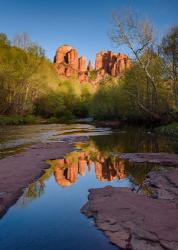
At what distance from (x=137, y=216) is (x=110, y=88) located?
64.4 m

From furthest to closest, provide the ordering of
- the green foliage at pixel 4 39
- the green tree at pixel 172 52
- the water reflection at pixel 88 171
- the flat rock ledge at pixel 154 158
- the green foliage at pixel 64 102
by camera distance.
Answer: the green foliage at pixel 64 102 < the green foliage at pixel 4 39 < the green tree at pixel 172 52 < the flat rock ledge at pixel 154 158 < the water reflection at pixel 88 171

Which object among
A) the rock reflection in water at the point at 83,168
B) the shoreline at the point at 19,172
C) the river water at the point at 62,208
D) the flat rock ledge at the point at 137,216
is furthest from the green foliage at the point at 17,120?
the flat rock ledge at the point at 137,216

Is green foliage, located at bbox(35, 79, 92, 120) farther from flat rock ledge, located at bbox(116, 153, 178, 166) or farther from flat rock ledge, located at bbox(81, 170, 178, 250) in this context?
flat rock ledge, located at bbox(81, 170, 178, 250)

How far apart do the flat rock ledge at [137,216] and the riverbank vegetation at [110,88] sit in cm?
2609

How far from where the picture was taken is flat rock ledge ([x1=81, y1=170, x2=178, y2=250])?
618 cm

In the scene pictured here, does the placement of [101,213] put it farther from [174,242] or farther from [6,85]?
[6,85]

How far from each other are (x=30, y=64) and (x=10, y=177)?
48.0 m

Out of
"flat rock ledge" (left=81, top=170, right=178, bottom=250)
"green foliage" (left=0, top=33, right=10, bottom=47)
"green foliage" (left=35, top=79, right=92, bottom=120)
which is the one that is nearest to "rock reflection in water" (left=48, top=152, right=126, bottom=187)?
"flat rock ledge" (left=81, top=170, right=178, bottom=250)

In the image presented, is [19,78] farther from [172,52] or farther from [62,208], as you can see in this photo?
[62,208]

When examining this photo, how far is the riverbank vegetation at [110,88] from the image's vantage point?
3578 centimetres

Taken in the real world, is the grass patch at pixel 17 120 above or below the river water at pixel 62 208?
above

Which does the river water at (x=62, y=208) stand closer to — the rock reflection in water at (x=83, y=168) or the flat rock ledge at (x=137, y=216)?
the rock reflection in water at (x=83, y=168)

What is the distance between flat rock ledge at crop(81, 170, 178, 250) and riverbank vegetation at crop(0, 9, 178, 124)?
2609 cm

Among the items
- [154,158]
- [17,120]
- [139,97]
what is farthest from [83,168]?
[17,120]
